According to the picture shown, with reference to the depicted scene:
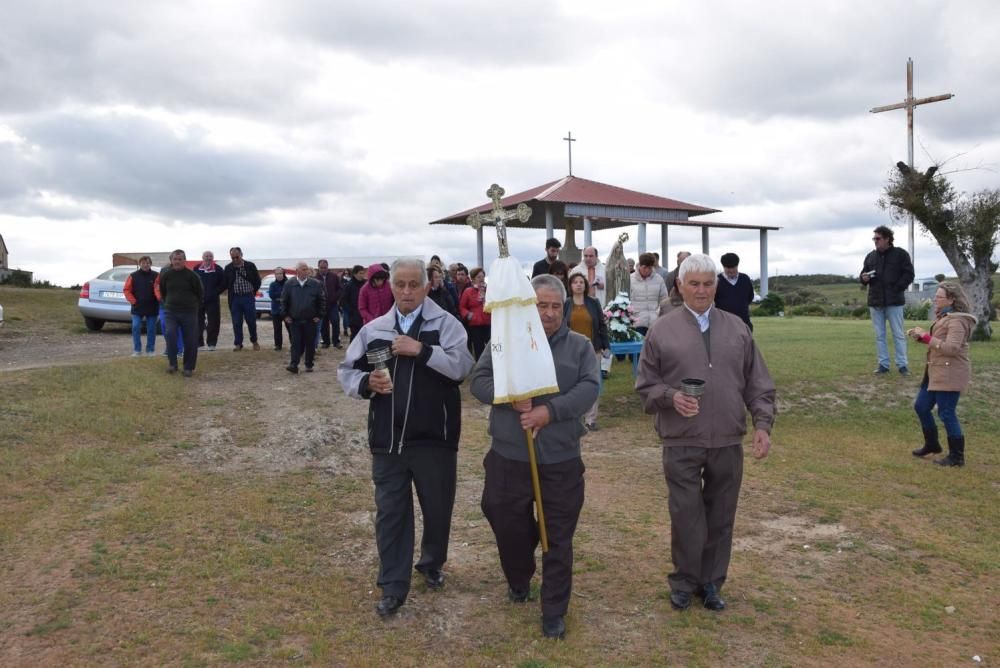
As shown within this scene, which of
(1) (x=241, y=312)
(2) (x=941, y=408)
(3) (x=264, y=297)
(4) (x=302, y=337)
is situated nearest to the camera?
(2) (x=941, y=408)

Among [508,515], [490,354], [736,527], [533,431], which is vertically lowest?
[736,527]

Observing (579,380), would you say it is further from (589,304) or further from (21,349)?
(21,349)

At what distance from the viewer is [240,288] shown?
14.1 m

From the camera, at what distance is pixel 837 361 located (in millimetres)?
12984

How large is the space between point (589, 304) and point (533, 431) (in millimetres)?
4585

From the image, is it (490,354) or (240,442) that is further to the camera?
(240,442)

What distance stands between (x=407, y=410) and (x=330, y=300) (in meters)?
11.8

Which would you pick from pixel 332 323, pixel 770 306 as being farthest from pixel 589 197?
pixel 332 323

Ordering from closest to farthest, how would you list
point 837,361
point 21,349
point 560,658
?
1. point 560,658
2. point 837,361
3. point 21,349

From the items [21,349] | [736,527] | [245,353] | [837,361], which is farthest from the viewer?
[21,349]

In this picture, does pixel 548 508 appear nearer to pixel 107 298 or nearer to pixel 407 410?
pixel 407 410

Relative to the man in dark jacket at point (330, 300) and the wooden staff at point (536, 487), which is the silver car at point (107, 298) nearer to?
the man in dark jacket at point (330, 300)

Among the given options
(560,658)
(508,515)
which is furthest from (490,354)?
(560,658)

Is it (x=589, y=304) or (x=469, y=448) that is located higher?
(x=589, y=304)
